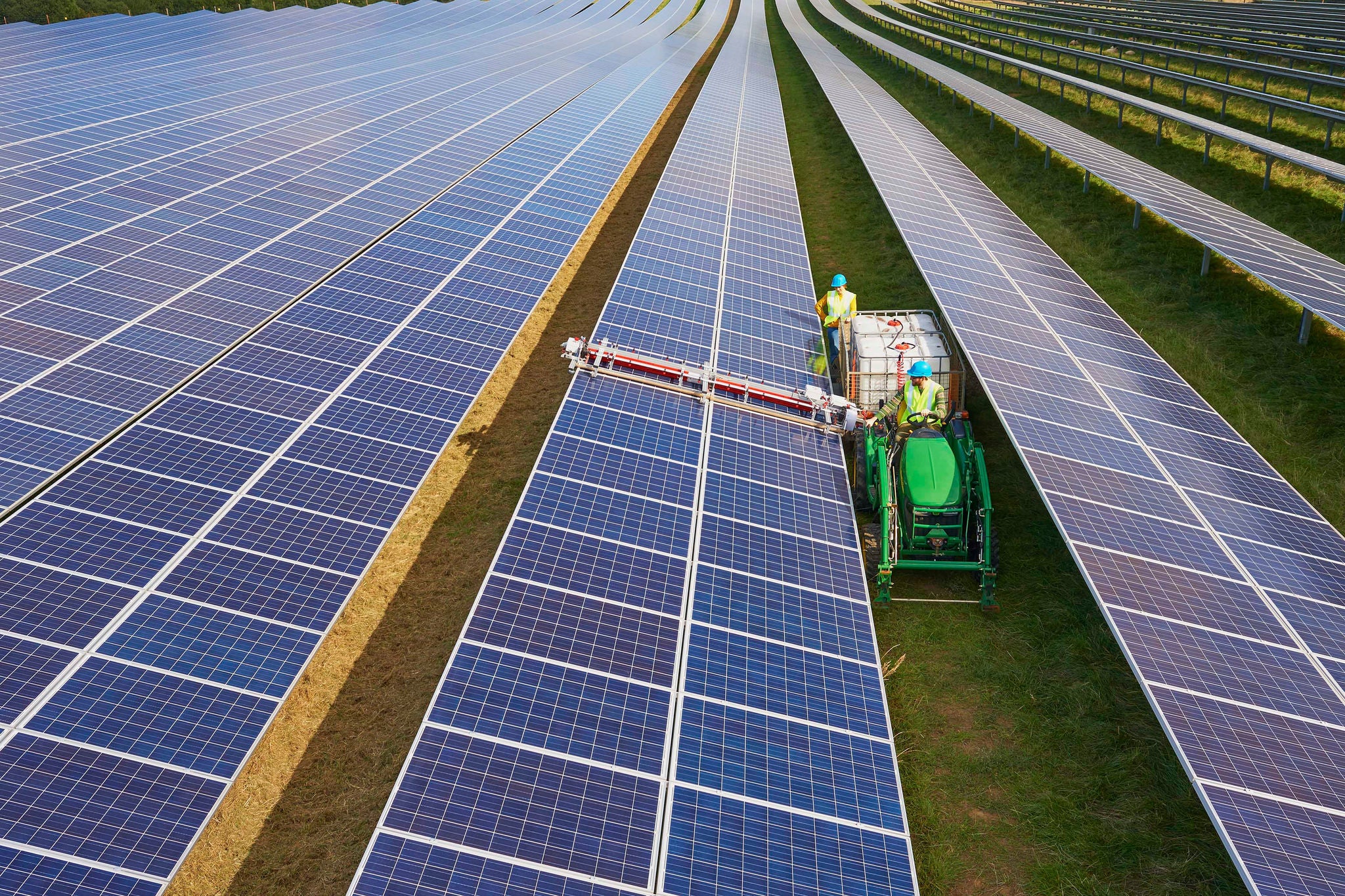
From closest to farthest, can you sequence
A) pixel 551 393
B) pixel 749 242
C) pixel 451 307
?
pixel 451 307
pixel 551 393
pixel 749 242

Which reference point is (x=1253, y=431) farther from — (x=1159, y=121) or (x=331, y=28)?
(x=331, y=28)

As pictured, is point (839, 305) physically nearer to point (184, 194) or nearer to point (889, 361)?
point (889, 361)

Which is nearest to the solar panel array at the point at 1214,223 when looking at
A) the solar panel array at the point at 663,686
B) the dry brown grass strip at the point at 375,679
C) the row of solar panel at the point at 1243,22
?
the solar panel array at the point at 663,686

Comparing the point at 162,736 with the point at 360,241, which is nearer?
the point at 162,736

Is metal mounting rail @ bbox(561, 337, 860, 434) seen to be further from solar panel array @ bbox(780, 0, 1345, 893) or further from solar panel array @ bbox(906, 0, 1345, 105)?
solar panel array @ bbox(906, 0, 1345, 105)

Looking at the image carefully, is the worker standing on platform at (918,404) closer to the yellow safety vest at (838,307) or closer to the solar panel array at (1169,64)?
the yellow safety vest at (838,307)

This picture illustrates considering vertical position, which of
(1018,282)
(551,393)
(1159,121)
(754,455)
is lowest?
(551,393)

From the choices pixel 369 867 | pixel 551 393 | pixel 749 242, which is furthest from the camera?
pixel 749 242

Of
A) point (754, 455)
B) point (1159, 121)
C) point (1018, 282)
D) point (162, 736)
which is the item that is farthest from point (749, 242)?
point (1159, 121)
